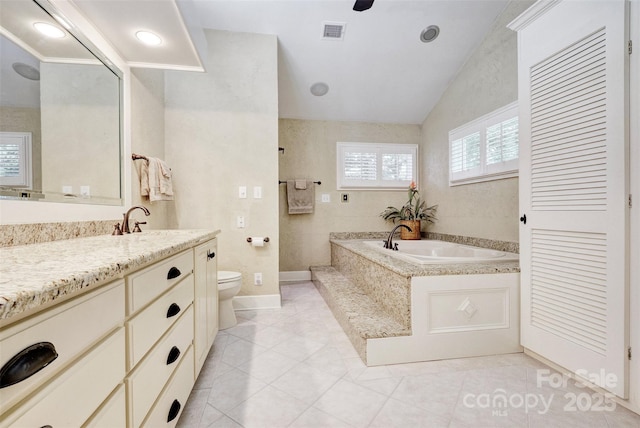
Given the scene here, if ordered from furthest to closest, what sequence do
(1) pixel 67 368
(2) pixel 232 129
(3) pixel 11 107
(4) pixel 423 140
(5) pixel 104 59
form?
(4) pixel 423 140 < (2) pixel 232 129 < (5) pixel 104 59 < (3) pixel 11 107 < (1) pixel 67 368

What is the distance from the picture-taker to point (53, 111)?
1225 millimetres

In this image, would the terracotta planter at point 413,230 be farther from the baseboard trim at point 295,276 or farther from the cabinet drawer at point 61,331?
the cabinet drawer at point 61,331

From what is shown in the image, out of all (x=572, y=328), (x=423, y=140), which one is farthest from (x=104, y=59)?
(x=423, y=140)

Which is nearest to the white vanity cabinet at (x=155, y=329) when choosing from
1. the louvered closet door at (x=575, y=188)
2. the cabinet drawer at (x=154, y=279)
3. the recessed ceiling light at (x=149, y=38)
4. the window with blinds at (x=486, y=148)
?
the cabinet drawer at (x=154, y=279)

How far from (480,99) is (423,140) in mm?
1143

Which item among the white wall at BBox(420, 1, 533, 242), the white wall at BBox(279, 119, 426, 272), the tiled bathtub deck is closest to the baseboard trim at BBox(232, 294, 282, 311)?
the tiled bathtub deck

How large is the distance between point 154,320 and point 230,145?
201cm

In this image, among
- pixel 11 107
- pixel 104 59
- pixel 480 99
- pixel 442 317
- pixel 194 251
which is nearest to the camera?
pixel 11 107

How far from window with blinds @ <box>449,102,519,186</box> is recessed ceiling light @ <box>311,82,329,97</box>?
64.6 inches

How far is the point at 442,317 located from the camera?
1.73 meters

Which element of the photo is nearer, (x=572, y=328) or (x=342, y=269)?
(x=572, y=328)

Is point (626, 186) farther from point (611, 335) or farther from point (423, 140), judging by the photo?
point (423, 140)

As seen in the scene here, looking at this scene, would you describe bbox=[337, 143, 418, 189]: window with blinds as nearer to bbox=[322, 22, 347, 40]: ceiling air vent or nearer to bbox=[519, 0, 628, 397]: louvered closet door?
bbox=[322, 22, 347, 40]: ceiling air vent

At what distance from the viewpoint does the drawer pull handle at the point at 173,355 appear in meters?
1.02
